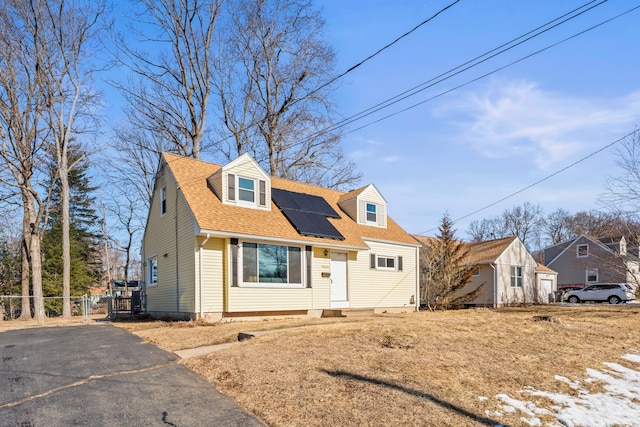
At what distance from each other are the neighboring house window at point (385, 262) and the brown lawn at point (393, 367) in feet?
24.4

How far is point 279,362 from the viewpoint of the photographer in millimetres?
6633

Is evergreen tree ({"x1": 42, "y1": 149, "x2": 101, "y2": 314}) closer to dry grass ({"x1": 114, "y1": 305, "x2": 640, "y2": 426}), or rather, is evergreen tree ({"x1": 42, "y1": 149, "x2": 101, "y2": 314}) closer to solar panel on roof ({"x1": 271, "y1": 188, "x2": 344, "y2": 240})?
solar panel on roof ({"x1": 271, "y1": 188, "x2": 344, "y2": 240})

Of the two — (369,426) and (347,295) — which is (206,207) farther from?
(369,426)

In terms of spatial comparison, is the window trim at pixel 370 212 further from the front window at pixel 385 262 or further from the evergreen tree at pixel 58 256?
the evergreen tree at pixel 58 256

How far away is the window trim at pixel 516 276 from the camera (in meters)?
27.9

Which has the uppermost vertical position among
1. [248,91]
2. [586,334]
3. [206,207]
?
[248,91]

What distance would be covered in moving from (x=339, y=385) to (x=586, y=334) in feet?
26.5

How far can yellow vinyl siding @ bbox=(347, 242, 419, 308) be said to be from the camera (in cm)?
1714

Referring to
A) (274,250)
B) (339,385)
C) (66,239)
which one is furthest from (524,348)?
(66,239)

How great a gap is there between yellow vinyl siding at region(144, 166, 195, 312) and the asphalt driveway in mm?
4623

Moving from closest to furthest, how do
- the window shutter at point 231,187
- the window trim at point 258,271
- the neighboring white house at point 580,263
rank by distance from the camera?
the window trim at point 258,271
the window shutter at point 231,187
the neighboring white house at point 580,263

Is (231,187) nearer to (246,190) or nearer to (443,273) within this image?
(246,190)

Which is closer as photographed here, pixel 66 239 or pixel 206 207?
pixel 206 207

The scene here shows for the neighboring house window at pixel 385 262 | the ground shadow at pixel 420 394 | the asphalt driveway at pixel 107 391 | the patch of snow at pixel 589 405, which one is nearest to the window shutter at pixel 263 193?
the neighboring house window at pixel 385 262
